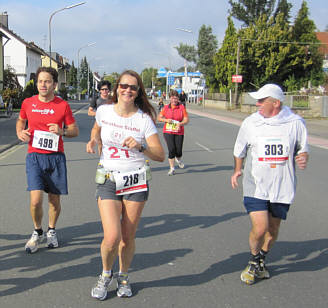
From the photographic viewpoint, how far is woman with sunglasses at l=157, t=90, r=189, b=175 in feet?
31.9

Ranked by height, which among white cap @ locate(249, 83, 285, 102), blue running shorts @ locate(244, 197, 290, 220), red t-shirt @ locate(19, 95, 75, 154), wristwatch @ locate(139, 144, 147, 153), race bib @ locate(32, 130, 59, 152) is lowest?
blue running shorts @ locate(244, 197, 290, 220)

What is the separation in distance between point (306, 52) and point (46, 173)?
49.2 m

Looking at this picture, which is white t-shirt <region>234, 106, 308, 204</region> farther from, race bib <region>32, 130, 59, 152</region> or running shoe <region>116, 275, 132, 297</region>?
race bib <region>32, 130, 59, 152</region>

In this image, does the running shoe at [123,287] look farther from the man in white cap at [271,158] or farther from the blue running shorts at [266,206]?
the blue running shorts at [266,206]

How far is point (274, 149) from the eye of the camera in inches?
152

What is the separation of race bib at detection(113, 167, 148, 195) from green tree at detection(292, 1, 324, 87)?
47311 millimetres

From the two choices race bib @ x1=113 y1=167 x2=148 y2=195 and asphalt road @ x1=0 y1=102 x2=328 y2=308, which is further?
asphalt road @ x1=0 y1=102 x2=328 y2=308

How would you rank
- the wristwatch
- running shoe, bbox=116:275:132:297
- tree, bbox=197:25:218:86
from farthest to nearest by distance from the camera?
tree, bbox=197:25:218:86 → running shoe, bbox=116:275:132:297 → the wristwatch

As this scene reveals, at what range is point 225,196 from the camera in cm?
762

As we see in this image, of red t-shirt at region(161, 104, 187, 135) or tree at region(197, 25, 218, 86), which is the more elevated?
tree at region(197, 25, 218, 86)

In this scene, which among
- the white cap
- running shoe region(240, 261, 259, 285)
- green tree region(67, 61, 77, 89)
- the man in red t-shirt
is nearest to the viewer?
the white cap

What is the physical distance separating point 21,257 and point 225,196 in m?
3.89

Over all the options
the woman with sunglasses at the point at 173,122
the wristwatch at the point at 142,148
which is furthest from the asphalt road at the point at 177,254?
the woman with sunglasses at the point at 173,122

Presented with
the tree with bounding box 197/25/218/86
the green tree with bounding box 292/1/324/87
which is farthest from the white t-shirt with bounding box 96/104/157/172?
the tree with bounding box 197/25/218/86
